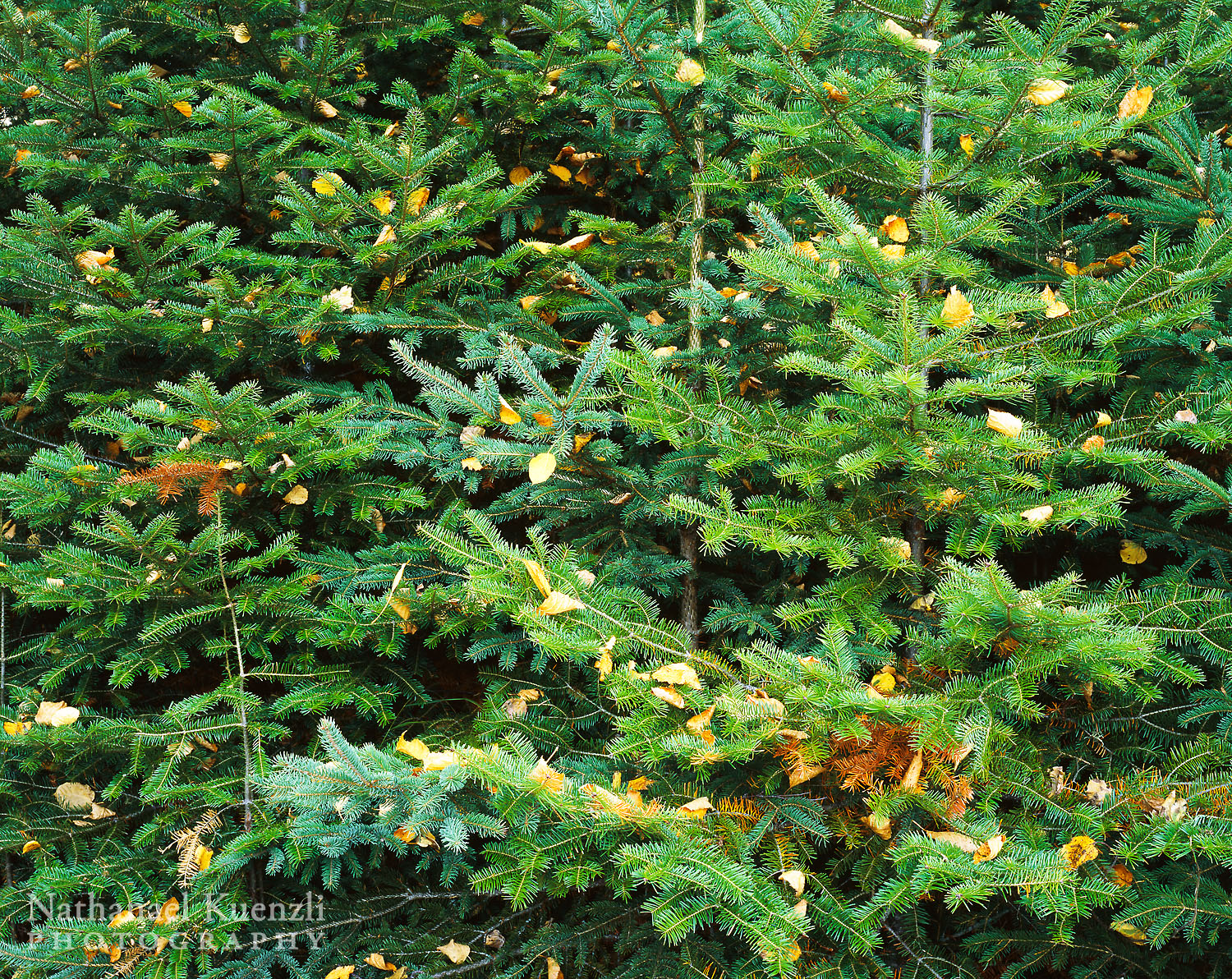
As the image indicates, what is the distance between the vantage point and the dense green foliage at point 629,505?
192 cm

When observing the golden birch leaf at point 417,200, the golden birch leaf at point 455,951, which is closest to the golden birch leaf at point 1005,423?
the golden birch leaf at point 417,200

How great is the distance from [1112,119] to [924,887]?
81.1 inches

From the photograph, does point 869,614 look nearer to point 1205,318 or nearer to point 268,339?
point 1205,318

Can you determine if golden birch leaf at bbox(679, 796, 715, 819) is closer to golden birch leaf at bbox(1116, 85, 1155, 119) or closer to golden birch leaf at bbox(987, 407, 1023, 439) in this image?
golden birch leaf at bbox(987, 407, 1023, 439)

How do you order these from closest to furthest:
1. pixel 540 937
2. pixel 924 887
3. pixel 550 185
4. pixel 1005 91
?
1. pixel 924 887
2. pixel 1005 91
3. pixel 540 937
4. pixel 550 185

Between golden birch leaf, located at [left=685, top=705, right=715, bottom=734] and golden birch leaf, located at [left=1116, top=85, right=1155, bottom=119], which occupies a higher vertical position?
golden birch leaf, located at [left=1116, top=85, right=1155, bottom=119]

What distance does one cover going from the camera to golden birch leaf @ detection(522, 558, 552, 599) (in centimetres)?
203

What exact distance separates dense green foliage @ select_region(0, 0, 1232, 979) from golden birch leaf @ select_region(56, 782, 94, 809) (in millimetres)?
10

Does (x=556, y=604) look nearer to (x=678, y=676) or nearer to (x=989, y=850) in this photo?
(x=678, y=676)

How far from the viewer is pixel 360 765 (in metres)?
1.80

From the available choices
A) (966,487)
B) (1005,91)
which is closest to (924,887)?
(966,487)

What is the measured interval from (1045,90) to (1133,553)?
152 centimetres

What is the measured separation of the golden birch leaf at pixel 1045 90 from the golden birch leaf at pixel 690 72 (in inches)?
43.1

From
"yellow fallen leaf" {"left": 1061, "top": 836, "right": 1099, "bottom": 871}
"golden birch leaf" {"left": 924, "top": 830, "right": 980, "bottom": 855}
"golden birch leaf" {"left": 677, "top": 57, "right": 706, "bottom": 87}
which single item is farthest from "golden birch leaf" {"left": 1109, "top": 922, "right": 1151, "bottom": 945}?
"golden birch leaf" {"left": 677, "top": 57, "right": 706, "bottom": 87}
